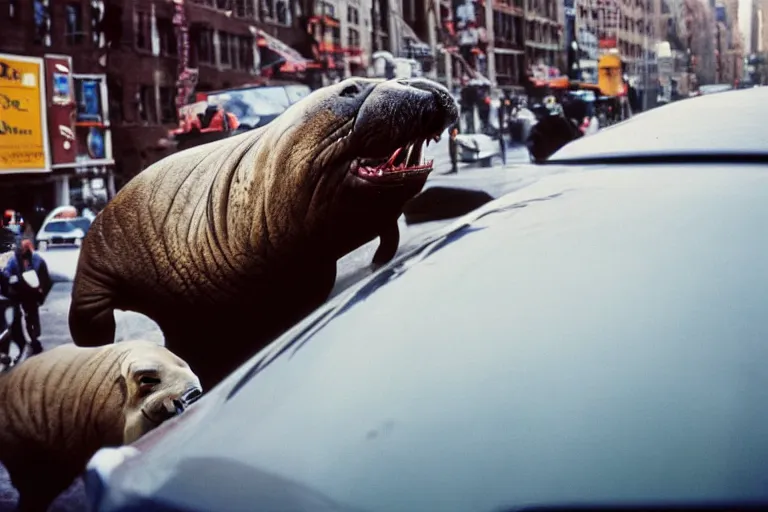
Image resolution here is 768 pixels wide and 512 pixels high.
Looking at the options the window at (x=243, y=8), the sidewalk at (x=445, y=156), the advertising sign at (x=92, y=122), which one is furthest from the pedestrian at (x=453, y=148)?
the advertising sign at (x=92, y=122)

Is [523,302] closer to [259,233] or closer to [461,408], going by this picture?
[461,408]

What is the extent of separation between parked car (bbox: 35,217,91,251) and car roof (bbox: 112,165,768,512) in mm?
1139

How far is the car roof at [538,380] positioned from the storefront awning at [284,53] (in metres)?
1.32

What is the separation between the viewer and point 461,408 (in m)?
0.95

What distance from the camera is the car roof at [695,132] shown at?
4.42ft

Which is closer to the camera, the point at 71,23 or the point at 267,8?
the point at 71,23

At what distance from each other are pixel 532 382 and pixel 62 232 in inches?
64.8

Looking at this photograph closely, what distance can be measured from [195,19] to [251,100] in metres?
0.26

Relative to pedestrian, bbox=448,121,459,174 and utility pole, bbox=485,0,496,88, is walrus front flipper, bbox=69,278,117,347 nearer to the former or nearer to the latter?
pedestrian, bbox=448,121,459,174

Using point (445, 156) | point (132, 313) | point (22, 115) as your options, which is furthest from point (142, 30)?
point (445, 156)

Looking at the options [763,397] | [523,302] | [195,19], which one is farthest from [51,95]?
[763,397]

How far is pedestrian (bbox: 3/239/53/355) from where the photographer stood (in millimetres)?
2240

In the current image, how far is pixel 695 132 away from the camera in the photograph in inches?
58.0

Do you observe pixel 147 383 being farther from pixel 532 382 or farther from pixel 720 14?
pixel 720 14
